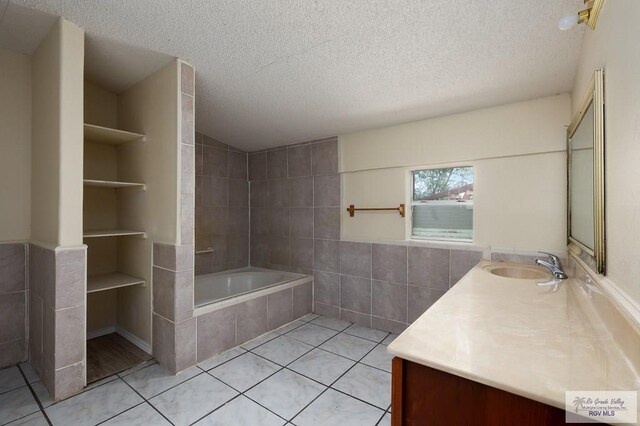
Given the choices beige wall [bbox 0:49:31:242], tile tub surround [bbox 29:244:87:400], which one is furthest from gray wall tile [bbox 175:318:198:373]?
beige wall [bbox 0:49:31:242]

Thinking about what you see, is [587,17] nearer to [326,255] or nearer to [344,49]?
[344,49]

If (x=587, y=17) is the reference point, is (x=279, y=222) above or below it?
below

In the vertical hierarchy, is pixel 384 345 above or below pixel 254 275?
below

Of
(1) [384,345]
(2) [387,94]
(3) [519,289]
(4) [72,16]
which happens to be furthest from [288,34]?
(1) [384,345]

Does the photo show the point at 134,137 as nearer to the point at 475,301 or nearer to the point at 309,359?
the point at 309,359

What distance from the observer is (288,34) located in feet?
5.58

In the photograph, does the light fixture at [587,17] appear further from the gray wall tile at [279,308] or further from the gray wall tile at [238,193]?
the gray wall tile at [238,193]

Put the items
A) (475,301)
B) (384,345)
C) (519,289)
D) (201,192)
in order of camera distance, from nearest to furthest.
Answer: (475,301) < (519,289) < (384,345) < (201,192)

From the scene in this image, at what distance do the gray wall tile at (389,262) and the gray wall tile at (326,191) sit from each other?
27.2 inches

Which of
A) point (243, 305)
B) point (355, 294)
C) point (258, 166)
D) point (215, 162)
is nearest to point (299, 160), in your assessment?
point (258, 166)

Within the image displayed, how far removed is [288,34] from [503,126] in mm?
1764

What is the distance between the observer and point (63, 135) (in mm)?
1723

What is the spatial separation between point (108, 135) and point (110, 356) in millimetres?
1735

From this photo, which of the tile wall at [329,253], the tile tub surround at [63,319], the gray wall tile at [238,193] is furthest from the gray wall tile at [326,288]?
the tile tub surround at [63,319]
